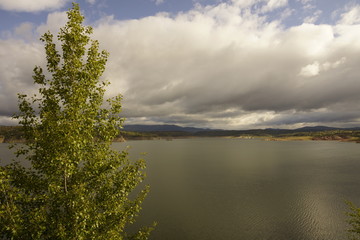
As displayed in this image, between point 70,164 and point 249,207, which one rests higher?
point 70,164

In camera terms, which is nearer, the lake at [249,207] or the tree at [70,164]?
the tree at [70,164]

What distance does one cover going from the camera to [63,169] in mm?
12312

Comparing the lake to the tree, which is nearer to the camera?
the tree

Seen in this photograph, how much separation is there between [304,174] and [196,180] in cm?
5312

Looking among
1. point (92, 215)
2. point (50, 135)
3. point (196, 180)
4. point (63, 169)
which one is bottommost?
point (196, 180)

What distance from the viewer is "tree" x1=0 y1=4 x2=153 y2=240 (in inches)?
476

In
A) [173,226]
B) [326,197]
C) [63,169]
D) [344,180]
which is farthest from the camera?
[344,180]

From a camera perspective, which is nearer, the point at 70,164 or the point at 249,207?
the point at 70,164

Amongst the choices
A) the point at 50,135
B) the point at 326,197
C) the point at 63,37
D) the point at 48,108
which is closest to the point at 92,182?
the point at 50,135

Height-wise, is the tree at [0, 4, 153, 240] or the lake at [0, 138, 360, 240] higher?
the tree at [0, 4, 153, 240]

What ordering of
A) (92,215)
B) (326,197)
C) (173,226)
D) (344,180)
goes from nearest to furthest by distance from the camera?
(92,215)
(173,226)
(326,197)
(344,180)

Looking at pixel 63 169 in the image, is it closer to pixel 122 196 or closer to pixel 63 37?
pixel 122 196

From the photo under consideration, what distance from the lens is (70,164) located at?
487 inches

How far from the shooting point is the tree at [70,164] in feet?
39.6
